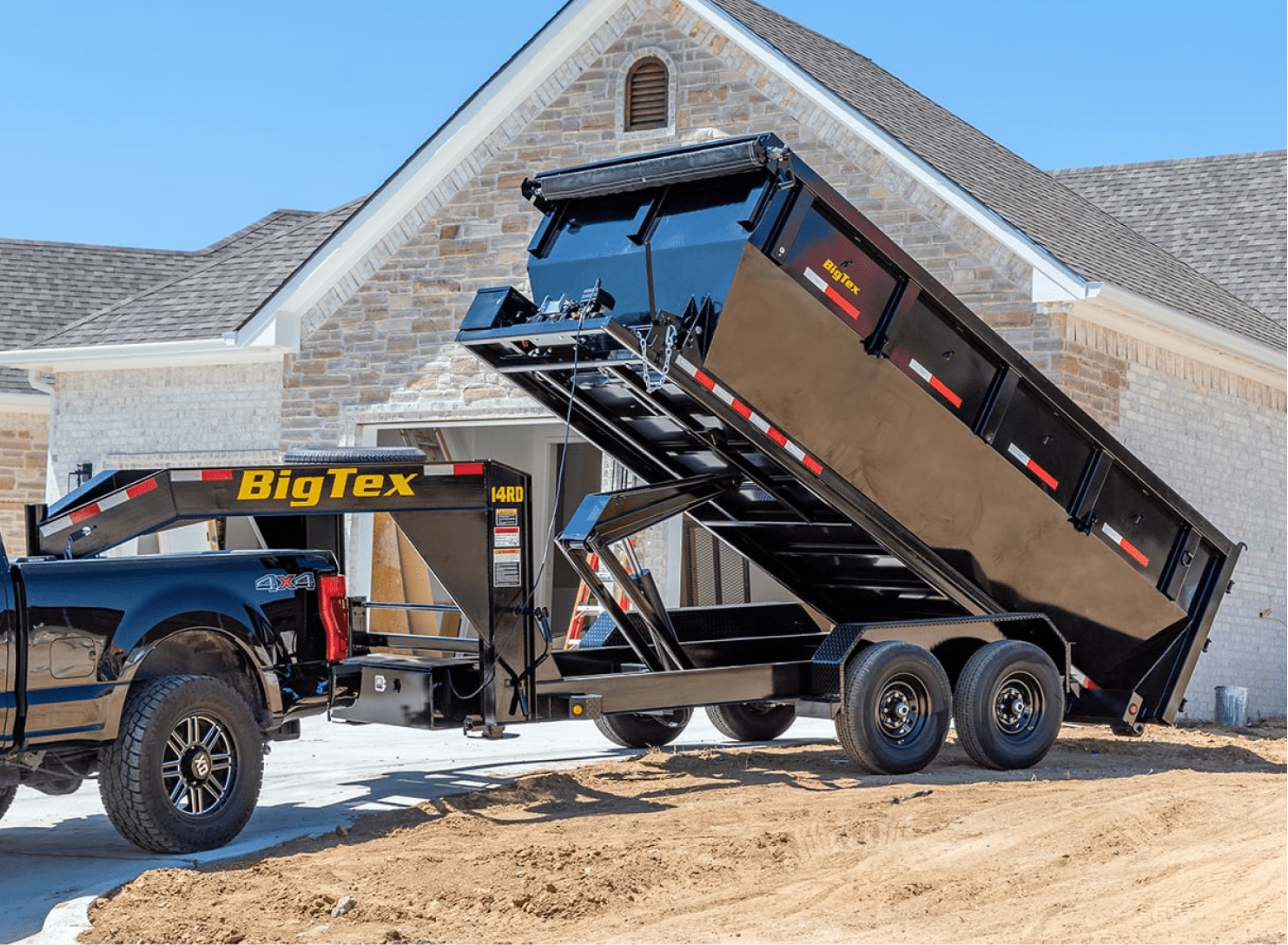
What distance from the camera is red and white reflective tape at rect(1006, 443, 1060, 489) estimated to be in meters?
10.5

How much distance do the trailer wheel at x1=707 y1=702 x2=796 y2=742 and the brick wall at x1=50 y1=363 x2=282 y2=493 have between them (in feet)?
25.3

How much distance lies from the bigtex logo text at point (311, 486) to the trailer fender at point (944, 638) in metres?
3.14

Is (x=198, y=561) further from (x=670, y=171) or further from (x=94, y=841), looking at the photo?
(x=670, y=171)

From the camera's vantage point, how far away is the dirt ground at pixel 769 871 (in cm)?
658

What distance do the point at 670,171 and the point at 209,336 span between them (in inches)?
387

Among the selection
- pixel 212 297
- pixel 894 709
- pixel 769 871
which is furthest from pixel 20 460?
pixel 769 871

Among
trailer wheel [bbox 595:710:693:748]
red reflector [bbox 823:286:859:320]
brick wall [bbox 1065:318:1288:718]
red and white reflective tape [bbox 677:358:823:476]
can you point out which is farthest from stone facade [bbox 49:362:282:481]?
red reflector [bbox 823:286:859:320]

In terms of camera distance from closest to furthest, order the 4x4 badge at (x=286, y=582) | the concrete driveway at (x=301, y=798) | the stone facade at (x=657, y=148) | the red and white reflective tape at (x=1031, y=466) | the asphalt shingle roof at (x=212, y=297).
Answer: the concrete driveway at (x=301, y=798) → the 4x4 badge at (x=286, y=582) → the red and white reflective tape at (x=1031, y=466) → the stone facade at (x=657, y=148) → the asphalt shingle roof at (x=212, y=297)

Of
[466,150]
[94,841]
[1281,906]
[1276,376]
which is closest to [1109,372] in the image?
[1276,376]

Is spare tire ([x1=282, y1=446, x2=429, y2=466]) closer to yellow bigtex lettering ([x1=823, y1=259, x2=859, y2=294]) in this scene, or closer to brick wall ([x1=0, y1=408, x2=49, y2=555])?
yellow bigtex lettering ([x1=823, y1=259, x2=859, y2=294])

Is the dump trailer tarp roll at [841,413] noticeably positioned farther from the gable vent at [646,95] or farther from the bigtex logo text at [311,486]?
the gable vent at [646,95]

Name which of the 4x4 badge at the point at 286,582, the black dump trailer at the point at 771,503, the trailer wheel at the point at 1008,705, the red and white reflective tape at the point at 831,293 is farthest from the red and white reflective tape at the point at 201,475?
the trailer wheel at the point at 1008,705

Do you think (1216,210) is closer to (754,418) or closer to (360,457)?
(754,418)

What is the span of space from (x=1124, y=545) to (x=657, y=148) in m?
7.77
